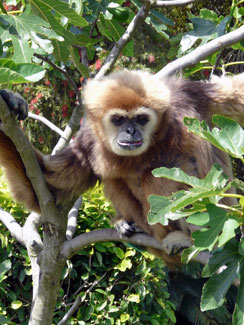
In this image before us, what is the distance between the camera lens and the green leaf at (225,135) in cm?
273

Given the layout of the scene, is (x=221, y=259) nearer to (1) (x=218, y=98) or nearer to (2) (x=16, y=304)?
(1) (x=218, y=98)

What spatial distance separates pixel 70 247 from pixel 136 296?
1.79 metres

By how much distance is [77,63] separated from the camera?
190 inches

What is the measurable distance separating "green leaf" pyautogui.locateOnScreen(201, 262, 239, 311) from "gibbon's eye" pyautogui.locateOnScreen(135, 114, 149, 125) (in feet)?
6.66

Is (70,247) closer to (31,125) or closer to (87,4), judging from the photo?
(87,4)

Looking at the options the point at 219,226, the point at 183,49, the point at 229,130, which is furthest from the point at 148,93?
the point at 219,226

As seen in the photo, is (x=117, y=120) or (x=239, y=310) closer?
(x=239, y=310)

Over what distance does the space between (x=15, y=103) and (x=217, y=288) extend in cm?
201

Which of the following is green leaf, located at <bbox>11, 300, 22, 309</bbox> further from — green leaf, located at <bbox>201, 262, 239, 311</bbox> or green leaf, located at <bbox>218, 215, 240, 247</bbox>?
green leaf, located at <bbox>218, 215, 240, 247</bbox>

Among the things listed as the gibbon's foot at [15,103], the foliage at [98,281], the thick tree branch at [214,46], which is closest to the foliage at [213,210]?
the gibbon's foot at [15,103]

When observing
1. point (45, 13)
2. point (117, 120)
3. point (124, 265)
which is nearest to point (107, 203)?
point (124, 265)

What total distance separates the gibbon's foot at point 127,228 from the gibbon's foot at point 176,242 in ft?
1.15

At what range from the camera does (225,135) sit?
2791 millimetres

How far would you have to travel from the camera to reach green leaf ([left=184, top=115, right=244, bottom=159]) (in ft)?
8.95
